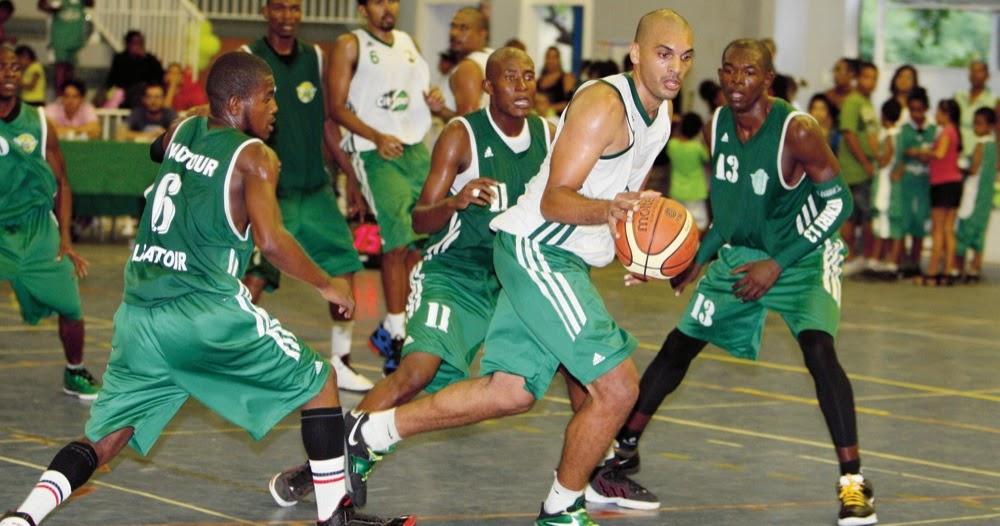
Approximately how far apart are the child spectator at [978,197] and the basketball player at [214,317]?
1248 centimetres

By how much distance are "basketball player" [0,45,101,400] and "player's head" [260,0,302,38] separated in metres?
1.41

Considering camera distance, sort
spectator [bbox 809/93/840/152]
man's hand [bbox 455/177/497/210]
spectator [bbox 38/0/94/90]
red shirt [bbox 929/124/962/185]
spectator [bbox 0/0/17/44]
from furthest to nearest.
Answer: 1. spectator [bbox 38/0/94/90]
2. spectator [bbox 0/0/17/44]
3. spectator [bbox 809/93/840/152]
4. red shirt [bbox 929/124/962/185]
5. man's hand [bbox 455/177/497/210]

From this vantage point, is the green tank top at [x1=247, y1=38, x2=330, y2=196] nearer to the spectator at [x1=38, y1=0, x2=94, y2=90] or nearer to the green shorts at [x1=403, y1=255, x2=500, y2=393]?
the green shorts at [x1=403, y1=255, x2=500, y2=393]

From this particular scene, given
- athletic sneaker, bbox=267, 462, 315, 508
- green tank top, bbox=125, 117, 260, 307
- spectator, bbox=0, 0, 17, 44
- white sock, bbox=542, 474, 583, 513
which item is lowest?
athletic sneaker, bbox=267, 462, 315, 508

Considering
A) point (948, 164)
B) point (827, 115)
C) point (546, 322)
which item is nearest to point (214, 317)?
point (546, 322)

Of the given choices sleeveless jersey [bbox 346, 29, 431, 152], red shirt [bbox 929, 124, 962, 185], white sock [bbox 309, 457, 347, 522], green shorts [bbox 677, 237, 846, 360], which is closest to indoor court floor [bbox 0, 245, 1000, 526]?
white sock [bbox 309, 457, 347, 522]

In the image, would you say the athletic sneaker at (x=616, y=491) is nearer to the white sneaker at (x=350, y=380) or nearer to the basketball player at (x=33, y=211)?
the white sneaker at (x=350, y=380)

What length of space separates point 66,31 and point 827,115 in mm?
10377

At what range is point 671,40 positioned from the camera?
6.29 metres

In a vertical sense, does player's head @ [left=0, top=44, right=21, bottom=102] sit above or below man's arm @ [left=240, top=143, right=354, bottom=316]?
above

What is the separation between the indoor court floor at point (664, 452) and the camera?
688 centimetres

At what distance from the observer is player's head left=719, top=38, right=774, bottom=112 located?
23.9 feet

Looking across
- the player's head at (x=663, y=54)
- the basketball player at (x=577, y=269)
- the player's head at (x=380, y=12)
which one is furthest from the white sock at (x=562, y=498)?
the player's head at (x=380, y=12)

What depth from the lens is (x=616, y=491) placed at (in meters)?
7.10
